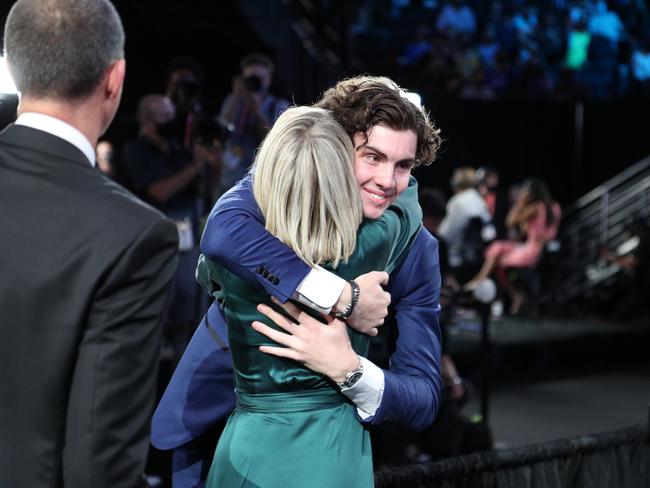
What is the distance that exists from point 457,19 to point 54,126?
11322 mm

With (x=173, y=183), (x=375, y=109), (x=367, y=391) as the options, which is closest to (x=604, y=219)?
(x=173, y=183)

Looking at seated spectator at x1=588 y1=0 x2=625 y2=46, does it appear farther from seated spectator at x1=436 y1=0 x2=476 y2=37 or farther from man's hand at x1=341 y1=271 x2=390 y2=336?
man's hand at x1=341 y1=271 x2=390 y2=336

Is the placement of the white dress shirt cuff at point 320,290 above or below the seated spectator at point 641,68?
below

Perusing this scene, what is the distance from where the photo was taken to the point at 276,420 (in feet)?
5.90

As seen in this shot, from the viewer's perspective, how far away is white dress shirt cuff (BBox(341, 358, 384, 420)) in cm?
182

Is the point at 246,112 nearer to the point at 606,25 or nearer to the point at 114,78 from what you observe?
the point at 114,78

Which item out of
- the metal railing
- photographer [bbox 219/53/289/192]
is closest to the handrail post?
the metal railing

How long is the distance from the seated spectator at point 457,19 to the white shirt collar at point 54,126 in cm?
1095

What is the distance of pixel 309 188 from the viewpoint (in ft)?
5.51

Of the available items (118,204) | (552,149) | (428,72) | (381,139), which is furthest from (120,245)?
(552,149)

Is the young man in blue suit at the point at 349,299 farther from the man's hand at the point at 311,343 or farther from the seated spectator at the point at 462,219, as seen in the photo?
the seated spectator at the point at 462,219

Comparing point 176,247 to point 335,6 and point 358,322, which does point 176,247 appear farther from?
point 335,6

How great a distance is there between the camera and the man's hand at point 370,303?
180 cm

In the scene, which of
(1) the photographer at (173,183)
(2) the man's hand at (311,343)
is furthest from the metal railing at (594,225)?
(2) the man's hand at (311,343)
